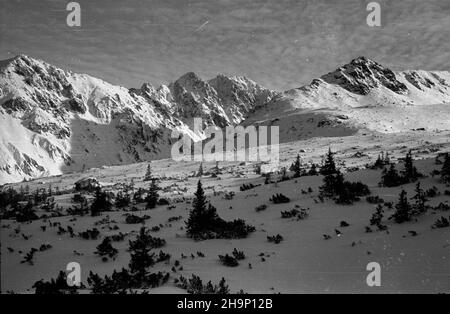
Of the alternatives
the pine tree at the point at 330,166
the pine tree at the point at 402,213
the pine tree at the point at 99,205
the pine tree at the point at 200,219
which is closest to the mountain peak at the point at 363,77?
the pine tree at the point at 330,166

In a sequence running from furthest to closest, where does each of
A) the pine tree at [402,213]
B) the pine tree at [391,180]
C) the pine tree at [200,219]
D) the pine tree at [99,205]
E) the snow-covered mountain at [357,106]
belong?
the snow-covered mountain at [357,106], the pine tree at [99,205], the pine tree at [391,180], the pine tree at [200,219], the pine tree at [402,213]

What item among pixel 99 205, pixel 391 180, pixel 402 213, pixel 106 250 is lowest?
pixel 106 250

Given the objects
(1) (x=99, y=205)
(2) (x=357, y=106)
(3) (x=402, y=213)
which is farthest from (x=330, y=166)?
(2) (x=357, y=106)

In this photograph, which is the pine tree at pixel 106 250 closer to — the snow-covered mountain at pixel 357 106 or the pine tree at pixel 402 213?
A: the pine tree at pixel 402 213

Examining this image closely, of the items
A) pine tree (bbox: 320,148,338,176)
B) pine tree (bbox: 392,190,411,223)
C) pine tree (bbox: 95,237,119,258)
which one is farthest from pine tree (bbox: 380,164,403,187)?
pine tree (bbox: 95,237,119,258)

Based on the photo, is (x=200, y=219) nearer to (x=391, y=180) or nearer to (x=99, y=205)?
(x=99, y=205)

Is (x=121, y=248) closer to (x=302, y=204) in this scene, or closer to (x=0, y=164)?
(x=302, y=204)

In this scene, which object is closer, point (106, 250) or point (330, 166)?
point (106, 250)

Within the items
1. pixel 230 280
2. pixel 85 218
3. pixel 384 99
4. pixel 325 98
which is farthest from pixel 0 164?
pixel 230 280

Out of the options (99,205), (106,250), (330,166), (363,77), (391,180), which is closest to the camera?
(106,250)

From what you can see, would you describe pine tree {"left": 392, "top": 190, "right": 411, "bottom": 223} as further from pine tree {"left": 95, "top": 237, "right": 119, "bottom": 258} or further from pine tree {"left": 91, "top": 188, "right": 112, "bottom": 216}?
pine tree {"left": 91, "top": 188, "right": 112, "bottom": 216}
